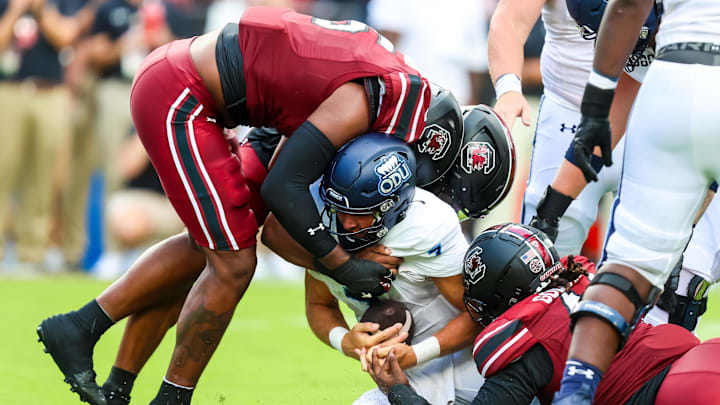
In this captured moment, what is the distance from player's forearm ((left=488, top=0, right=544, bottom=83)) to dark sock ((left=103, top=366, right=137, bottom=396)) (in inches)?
79.2

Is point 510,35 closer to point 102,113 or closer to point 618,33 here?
point 618,33

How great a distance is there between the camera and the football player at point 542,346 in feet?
10.0

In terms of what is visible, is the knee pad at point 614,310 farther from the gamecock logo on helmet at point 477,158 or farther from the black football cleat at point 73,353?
the black football cleat at point 73,353

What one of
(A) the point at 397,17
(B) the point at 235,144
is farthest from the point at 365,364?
(A) the point at 397,17

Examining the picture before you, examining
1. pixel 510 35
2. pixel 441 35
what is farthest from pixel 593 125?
pixel 441 35

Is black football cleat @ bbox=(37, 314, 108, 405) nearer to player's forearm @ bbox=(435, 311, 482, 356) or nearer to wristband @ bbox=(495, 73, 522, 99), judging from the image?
player's forearm @ bbox=(435, 311, 482, 356)

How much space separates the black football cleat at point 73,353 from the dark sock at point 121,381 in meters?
0.14

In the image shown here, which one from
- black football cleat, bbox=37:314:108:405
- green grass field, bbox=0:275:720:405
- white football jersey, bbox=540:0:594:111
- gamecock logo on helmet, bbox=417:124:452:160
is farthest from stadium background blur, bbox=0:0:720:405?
gamecock logo on helmet, bbox=417:124:452:160

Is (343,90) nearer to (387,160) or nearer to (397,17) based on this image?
(387,160)

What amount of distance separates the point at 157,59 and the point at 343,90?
2.42ft

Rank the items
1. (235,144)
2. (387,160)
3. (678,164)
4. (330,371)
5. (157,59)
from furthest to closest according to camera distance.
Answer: (330,371) < (235,144) < (157,59) < (387,160) < (678,164)

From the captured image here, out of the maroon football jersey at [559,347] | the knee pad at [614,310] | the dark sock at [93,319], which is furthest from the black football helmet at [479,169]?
the dark sock at [93,319]

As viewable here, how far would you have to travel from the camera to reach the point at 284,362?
5.48 m

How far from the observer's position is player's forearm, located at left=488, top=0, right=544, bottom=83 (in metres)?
4.48
